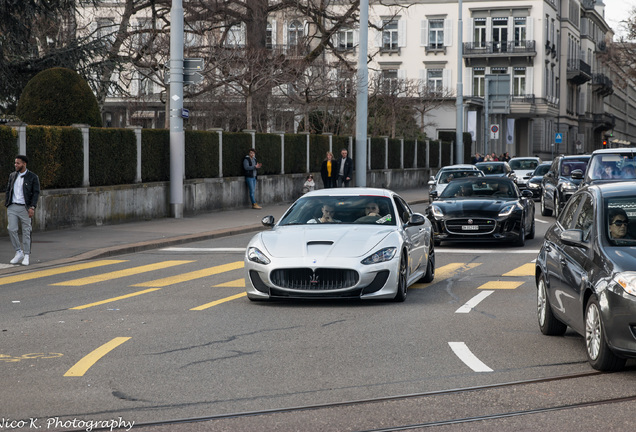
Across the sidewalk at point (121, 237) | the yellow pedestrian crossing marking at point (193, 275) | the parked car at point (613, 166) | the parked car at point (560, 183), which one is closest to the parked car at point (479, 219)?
the parked car at point (613, 166)

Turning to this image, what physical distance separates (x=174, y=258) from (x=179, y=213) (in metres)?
9.19

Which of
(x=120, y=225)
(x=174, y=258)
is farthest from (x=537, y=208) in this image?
(x=174, y=258)

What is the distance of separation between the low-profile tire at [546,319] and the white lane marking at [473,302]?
→ 1558 mm

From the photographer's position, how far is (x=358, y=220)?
12.5 meters

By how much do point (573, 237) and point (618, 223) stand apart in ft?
1.19

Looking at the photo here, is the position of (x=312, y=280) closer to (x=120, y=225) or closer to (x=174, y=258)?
(x=174, y=258)

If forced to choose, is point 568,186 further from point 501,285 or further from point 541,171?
point 501,285

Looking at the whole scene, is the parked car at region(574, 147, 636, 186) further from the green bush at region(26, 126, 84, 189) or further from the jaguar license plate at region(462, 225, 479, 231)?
the green bush at region(26, 126, 84, 189)

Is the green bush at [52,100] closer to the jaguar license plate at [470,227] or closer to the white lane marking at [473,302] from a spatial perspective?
the jaguar license plate at [470,227]

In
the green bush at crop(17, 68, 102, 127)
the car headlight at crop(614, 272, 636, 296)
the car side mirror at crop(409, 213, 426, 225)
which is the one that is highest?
the green bush at crop(17, 68, 102, 127)

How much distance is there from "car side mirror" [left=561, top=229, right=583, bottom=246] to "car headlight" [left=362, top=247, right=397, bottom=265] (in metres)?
3.18

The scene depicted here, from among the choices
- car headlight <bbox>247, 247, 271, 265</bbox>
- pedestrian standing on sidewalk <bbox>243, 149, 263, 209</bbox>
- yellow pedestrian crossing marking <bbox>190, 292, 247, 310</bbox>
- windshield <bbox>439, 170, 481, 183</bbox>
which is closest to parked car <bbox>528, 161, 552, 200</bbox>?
windshield <bbox>439, 170, 481, 183</bbox>

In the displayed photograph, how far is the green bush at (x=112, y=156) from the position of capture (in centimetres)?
2367

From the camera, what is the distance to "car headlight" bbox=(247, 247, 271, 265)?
11199 millimetres
